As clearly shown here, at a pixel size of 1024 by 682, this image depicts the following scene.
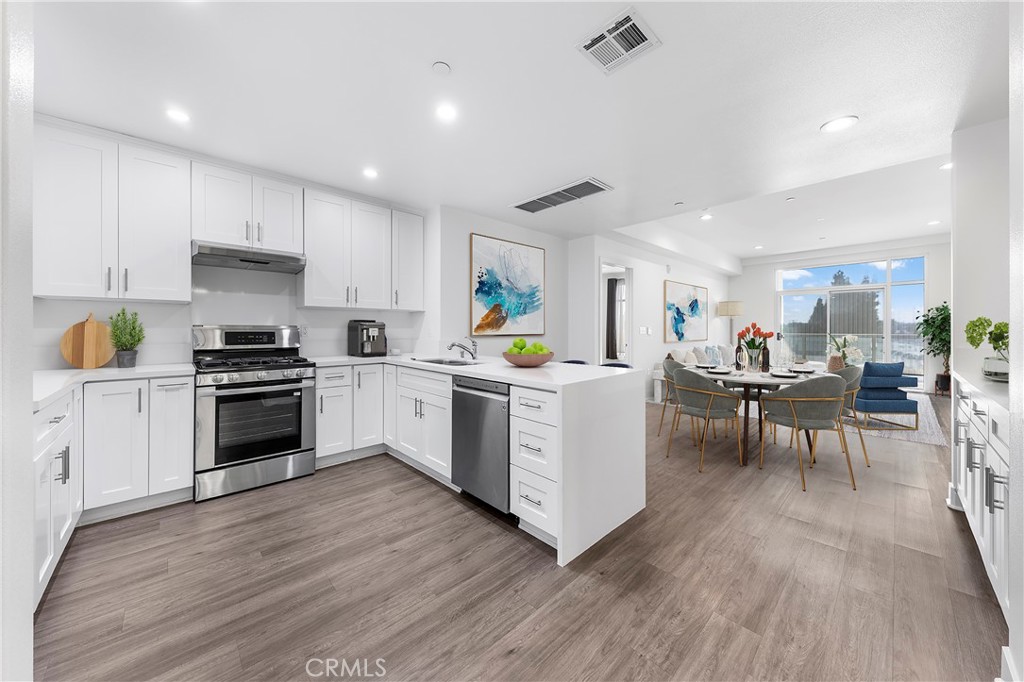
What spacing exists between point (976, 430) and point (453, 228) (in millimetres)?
4090

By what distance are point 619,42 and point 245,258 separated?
2.98 metres

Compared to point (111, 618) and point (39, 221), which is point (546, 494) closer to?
point (111, 618)

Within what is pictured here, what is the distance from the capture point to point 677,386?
3.73m

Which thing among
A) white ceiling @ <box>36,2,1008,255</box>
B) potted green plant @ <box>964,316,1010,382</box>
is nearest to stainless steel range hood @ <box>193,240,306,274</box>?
white ceiling @ <box>36,2,1008,255</box>

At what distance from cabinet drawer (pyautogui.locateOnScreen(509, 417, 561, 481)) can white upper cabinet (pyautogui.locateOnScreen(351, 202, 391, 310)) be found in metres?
2.27

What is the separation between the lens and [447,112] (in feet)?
7.86

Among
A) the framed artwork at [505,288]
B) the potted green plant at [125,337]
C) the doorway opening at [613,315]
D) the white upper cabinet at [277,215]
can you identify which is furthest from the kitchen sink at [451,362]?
the doorway opening at [613,315]

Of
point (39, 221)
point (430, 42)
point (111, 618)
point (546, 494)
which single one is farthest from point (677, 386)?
point (39, 221)

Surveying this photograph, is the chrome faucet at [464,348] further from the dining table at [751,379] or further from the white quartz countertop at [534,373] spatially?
the dining table at [751,379]

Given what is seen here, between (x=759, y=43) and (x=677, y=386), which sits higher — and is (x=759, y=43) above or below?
above

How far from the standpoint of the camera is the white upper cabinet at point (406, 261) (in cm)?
402

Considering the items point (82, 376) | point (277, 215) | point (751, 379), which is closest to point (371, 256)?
point (277, 215)

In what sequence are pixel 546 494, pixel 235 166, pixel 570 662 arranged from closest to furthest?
pixel 570 662 → pixel 546 494 → pixel 235 166

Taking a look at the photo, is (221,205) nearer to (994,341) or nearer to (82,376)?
(82,376)
